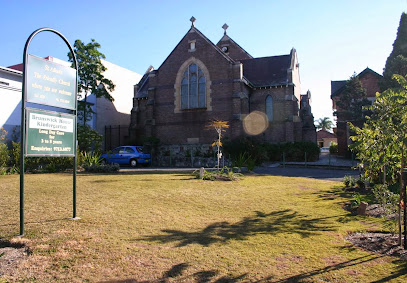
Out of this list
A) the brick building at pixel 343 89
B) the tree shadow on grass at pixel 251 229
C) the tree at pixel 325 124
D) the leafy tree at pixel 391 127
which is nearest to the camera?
the leafy tree at pixel 391 127

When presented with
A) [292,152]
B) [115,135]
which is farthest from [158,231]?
[115,135]

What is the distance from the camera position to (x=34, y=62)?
5.87 m

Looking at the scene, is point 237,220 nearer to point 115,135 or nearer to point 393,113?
point 393,113

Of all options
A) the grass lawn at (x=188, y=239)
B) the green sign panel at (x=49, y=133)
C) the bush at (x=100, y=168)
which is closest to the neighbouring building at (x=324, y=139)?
the bush at (x=100, y=168)

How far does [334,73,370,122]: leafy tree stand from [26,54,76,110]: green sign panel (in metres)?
27.6

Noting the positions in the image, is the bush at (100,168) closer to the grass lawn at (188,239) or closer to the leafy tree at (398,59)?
the grass lawn at (188,239)

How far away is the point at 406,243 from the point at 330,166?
18.0 m

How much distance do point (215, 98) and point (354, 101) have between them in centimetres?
1358

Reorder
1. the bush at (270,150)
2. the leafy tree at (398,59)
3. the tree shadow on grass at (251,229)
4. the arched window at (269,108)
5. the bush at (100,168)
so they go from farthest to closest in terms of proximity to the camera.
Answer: the arched window at (269,108)
the leafy tree at (398,59)
the bush at (270,150)
the bush at (100,168)
the tree shadow on grass at (251,229)

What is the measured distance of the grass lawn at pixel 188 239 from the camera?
12.8 ft

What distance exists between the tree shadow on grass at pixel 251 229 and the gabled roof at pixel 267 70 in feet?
76.3

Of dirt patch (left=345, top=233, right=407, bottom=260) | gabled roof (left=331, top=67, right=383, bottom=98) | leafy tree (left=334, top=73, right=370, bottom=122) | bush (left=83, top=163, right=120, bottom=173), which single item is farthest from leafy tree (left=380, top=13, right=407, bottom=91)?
dirt patch (left=345, top=233, right=407, bottom=260)

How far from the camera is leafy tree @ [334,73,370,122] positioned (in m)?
28.8

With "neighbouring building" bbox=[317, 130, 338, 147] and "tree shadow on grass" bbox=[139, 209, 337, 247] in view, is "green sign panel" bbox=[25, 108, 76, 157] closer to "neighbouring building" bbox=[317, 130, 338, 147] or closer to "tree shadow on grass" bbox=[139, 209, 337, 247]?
"tree shadow on grass" bbox=[139, 209, 337, 247]
